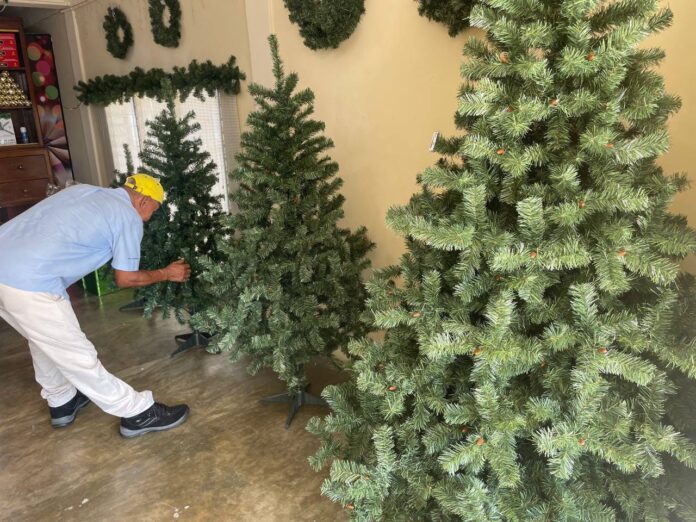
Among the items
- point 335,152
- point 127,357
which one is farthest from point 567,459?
point 127,357

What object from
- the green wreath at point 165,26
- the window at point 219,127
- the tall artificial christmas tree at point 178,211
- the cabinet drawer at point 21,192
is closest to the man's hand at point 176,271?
the tall artificial christmas tree at point 178,211

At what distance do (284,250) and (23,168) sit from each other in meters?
5.02

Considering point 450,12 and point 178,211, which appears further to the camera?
point 178,211

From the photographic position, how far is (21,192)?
612 centimetres

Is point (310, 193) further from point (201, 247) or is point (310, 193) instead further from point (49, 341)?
point (49, 341)

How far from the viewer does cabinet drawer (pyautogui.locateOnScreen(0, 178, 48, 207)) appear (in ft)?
19.7

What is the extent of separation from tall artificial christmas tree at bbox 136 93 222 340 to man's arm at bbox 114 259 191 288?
0.65 ft

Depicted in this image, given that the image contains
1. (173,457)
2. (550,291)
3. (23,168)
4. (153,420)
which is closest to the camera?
(550,291)

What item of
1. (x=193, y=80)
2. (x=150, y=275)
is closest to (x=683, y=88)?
(x=150, y=275)

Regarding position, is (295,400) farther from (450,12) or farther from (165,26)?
(165,26)

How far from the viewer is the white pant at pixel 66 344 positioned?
8.34ft

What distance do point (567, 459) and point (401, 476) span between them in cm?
54

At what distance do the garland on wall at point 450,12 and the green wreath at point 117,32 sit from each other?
3.53 m

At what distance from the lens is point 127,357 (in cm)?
387
